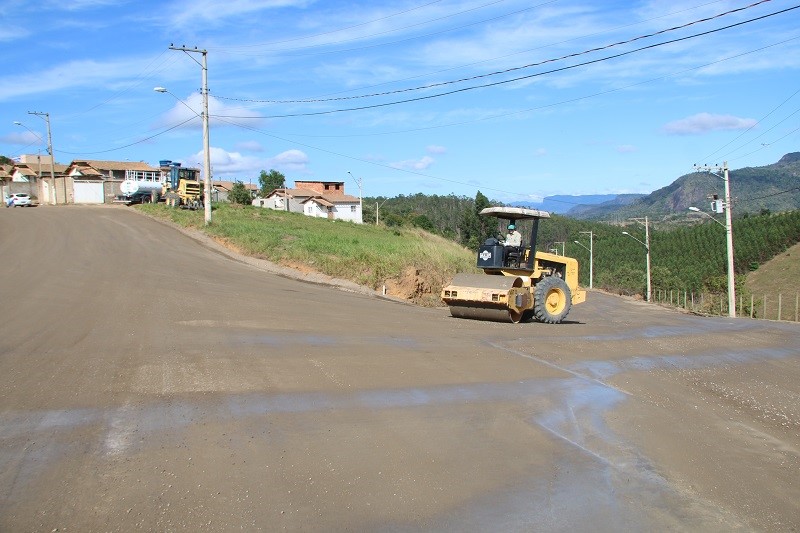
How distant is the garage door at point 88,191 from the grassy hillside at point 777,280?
5915 centimetres

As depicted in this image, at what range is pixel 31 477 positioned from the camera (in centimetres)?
608

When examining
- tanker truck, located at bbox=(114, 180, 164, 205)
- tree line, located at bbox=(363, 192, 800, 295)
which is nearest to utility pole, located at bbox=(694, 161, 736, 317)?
tree line, located at bbox=(363, 192, 800, 295)

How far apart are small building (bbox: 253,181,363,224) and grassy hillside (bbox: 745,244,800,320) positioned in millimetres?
46887

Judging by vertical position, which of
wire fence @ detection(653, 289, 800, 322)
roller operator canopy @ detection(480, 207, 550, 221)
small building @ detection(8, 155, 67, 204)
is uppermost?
small building @ detection(8, 155, 67, 204)

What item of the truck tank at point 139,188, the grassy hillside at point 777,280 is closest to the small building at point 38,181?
the truck tank at point 139,188

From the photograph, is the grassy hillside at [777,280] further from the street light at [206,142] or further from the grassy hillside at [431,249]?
the street light at [206,142]

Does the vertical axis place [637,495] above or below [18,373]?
below

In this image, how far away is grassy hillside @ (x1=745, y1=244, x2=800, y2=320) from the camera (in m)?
61.9

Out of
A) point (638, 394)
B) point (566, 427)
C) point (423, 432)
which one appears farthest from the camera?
point (638, 394)

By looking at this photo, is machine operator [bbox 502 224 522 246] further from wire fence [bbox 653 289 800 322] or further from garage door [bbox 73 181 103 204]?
garage door [bbox 73 181 103 204]

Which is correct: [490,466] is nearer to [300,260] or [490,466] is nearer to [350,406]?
[350,406]

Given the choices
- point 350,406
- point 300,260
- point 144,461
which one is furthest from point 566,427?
point 300,260

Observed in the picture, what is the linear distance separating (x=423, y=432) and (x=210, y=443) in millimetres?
2309

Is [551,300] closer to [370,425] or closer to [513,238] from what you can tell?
[513,238]
